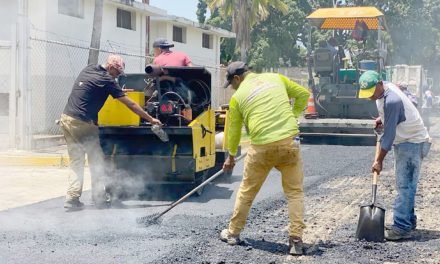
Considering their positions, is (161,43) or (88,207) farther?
(161,43)

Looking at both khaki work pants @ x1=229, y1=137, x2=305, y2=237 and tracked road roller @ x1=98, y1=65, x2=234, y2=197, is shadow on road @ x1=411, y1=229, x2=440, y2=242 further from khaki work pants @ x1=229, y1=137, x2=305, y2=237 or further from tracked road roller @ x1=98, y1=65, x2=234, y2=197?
tracked road roller @ x1=98, y1=65, x2=234, y2=197

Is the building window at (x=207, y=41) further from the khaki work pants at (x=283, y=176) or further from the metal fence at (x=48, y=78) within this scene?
the khaki work pants at (x=283, y=176)

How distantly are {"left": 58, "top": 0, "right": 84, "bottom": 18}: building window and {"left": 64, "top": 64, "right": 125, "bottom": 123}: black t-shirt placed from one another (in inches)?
415

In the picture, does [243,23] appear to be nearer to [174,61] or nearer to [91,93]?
[174,61]

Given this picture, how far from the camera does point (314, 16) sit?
54.5 feet

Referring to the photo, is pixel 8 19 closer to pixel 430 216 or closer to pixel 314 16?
pixel 314 16

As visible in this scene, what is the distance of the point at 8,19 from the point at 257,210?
1158cm

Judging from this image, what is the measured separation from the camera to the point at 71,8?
18109mm

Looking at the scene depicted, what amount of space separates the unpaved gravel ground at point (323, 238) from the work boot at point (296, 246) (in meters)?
0.05

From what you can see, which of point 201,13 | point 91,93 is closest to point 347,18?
point 91,93

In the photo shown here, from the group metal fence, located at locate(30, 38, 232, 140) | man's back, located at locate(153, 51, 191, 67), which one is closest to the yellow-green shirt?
man's back, located at locate(153, 51, 191, 67)

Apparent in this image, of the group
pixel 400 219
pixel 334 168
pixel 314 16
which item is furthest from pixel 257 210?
pixel 314 16

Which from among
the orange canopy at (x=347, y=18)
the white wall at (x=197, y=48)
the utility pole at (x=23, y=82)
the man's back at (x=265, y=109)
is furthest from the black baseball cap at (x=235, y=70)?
the white wall at (x=197, y=48)

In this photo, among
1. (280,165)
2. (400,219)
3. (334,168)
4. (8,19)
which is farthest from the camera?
(8,19)
